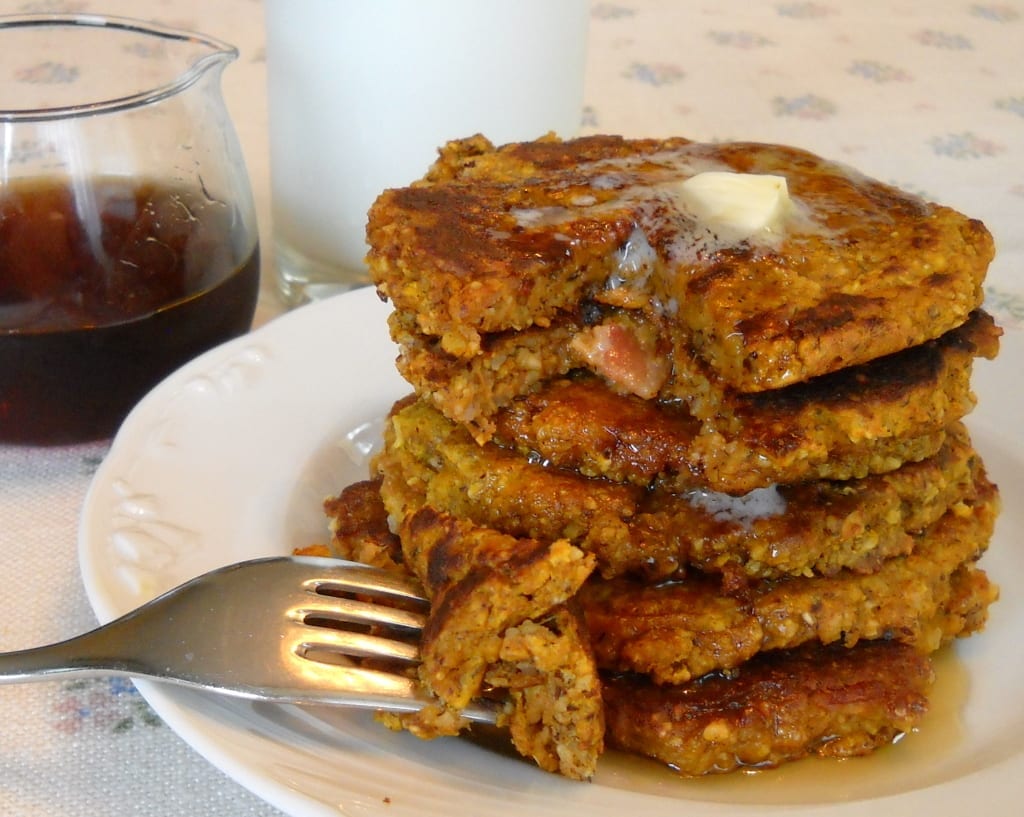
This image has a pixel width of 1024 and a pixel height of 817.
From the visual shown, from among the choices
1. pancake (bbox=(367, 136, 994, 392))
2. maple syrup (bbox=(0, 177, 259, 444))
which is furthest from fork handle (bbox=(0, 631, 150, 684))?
maple syrup (bbox=(0, 177, 259, 444))

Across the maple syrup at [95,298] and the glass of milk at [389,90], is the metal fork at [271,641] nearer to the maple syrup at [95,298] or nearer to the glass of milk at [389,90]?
the maple syrup at [95,298]

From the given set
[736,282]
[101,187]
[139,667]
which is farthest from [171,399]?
[736,282]

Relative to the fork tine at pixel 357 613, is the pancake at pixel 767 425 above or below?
above

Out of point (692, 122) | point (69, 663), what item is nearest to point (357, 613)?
point (69, 663)

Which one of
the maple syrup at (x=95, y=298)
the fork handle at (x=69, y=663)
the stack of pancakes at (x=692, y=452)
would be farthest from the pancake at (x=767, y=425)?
the maple syrup at (x=95, y=298)

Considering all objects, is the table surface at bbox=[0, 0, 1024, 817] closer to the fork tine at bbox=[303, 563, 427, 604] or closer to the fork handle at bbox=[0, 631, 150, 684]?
the fork handle at bbox=[0, 631, 150, 684]

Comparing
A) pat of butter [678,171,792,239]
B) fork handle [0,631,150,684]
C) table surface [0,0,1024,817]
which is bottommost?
table surface [0,0,1024,817]

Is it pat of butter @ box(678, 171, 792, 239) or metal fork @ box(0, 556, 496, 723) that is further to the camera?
pat of butter @ box(678, 171, 792, 239)
